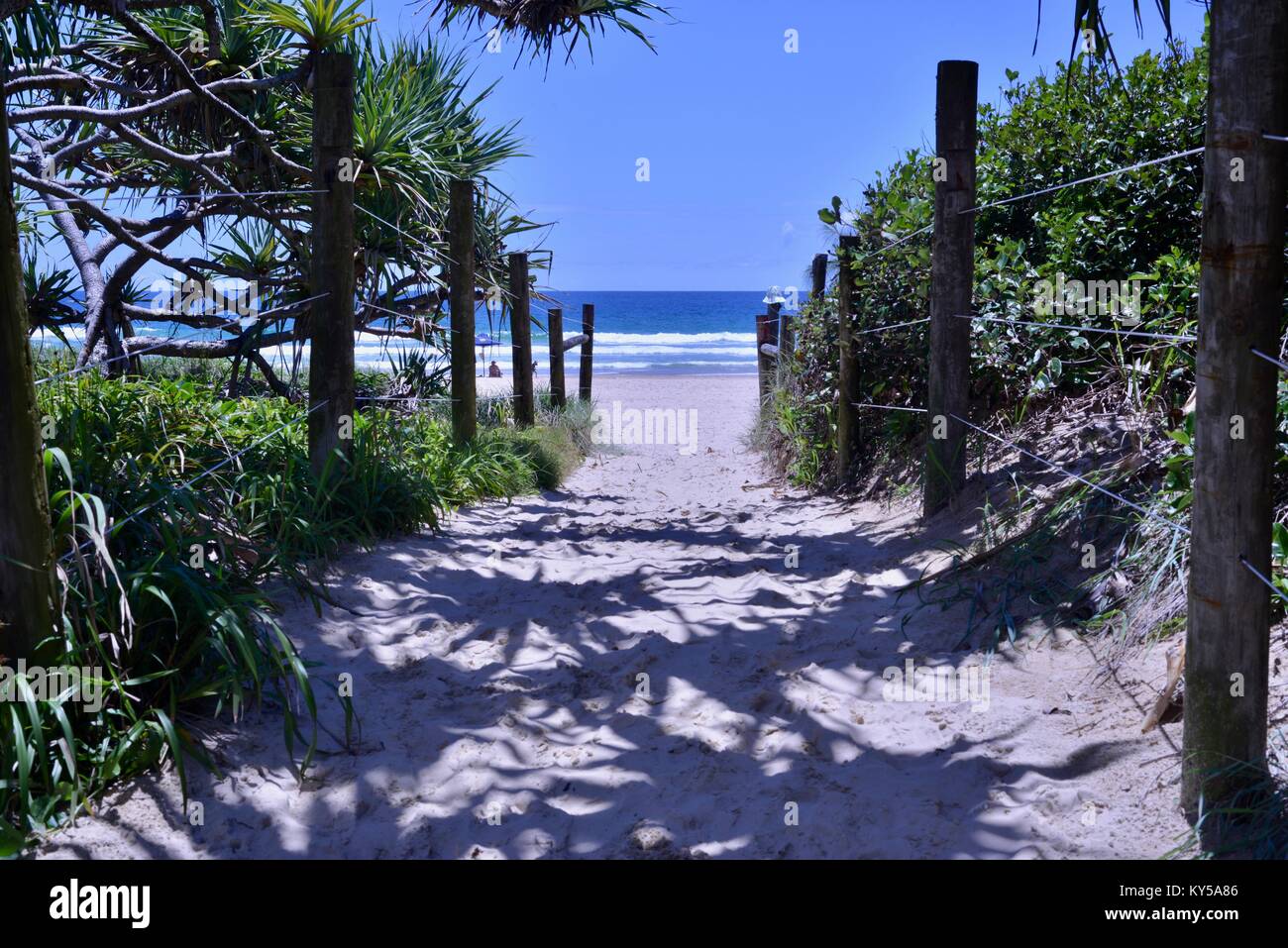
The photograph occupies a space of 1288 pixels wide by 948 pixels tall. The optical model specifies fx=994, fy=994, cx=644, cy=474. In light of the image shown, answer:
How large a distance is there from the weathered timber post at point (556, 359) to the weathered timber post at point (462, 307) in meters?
3.40

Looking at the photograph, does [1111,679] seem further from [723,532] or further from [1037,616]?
[723,532]

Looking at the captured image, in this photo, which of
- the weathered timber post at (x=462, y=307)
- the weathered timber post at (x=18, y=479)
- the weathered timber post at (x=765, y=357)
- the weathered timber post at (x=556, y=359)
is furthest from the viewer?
the weathered timber post at (x=556, y=359)

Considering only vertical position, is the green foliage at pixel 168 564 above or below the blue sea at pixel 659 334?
below

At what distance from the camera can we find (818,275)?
8430 millimetres

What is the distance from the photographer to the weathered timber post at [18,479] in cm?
246

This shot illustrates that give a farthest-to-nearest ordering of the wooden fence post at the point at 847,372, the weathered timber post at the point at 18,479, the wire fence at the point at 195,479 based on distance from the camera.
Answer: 1. the wooden fence post at the point at 847,372
2. the wire fence at the point at 195,479
3. the weathered timber post at the point at 18,479

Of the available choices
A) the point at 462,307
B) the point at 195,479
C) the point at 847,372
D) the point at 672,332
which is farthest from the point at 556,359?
the point at 672,332

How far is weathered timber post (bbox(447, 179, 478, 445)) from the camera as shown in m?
7.11

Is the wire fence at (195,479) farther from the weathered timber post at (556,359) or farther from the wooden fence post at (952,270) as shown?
the weathered timber post at (556,359)

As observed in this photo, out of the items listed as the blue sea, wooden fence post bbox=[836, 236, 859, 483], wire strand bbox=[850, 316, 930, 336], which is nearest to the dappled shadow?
wire strand bbox=[850, 316, 930, 336]

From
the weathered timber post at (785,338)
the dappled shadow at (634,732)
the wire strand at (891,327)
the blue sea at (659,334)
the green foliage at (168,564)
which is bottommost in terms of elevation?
the dappled shadow at (634,732)

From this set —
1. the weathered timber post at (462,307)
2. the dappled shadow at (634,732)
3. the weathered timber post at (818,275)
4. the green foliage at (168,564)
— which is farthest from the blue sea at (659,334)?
the dappled shadow at (634,732)

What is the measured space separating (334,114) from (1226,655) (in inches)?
171
